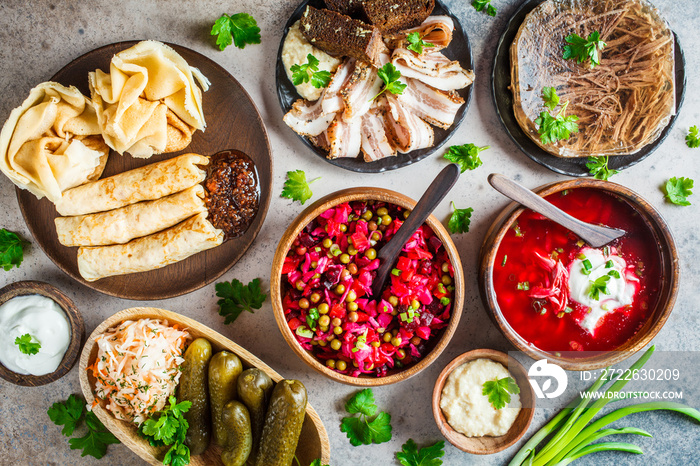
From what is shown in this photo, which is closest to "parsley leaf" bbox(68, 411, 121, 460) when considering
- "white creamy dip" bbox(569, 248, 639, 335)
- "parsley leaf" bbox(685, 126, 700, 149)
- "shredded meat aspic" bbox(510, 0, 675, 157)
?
"white creamy dip" bbox(569, 248, 639, 335)

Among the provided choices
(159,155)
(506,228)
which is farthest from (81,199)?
(506,228)

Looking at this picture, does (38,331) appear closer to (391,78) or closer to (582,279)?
(391,78)

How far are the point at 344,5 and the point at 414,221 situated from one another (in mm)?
1502

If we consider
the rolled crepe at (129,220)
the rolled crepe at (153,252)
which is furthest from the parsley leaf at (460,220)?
the rolled crepe at (129,220)

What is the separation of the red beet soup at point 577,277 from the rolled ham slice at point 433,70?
3.18 feet

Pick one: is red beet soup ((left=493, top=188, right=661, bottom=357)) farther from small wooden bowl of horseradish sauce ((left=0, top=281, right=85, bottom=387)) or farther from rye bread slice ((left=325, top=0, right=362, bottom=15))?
small wooden bowl of horseradish sauce ((left=0, top=281, right=85, bottom=387))

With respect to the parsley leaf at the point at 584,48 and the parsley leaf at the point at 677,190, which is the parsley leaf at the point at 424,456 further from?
the parsley leaf at the point at 584,48

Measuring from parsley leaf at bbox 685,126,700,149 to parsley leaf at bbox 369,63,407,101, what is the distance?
7.18ft

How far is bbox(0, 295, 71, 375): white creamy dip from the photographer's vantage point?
305 cm

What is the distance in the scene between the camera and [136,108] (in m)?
2.92

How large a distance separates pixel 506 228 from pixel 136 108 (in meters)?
2.50

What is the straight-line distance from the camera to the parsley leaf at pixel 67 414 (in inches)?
129

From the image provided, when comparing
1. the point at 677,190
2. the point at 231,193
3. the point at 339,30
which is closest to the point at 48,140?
the point at 231,193

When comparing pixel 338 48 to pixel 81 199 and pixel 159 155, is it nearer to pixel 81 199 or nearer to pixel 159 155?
pixel 159 155
